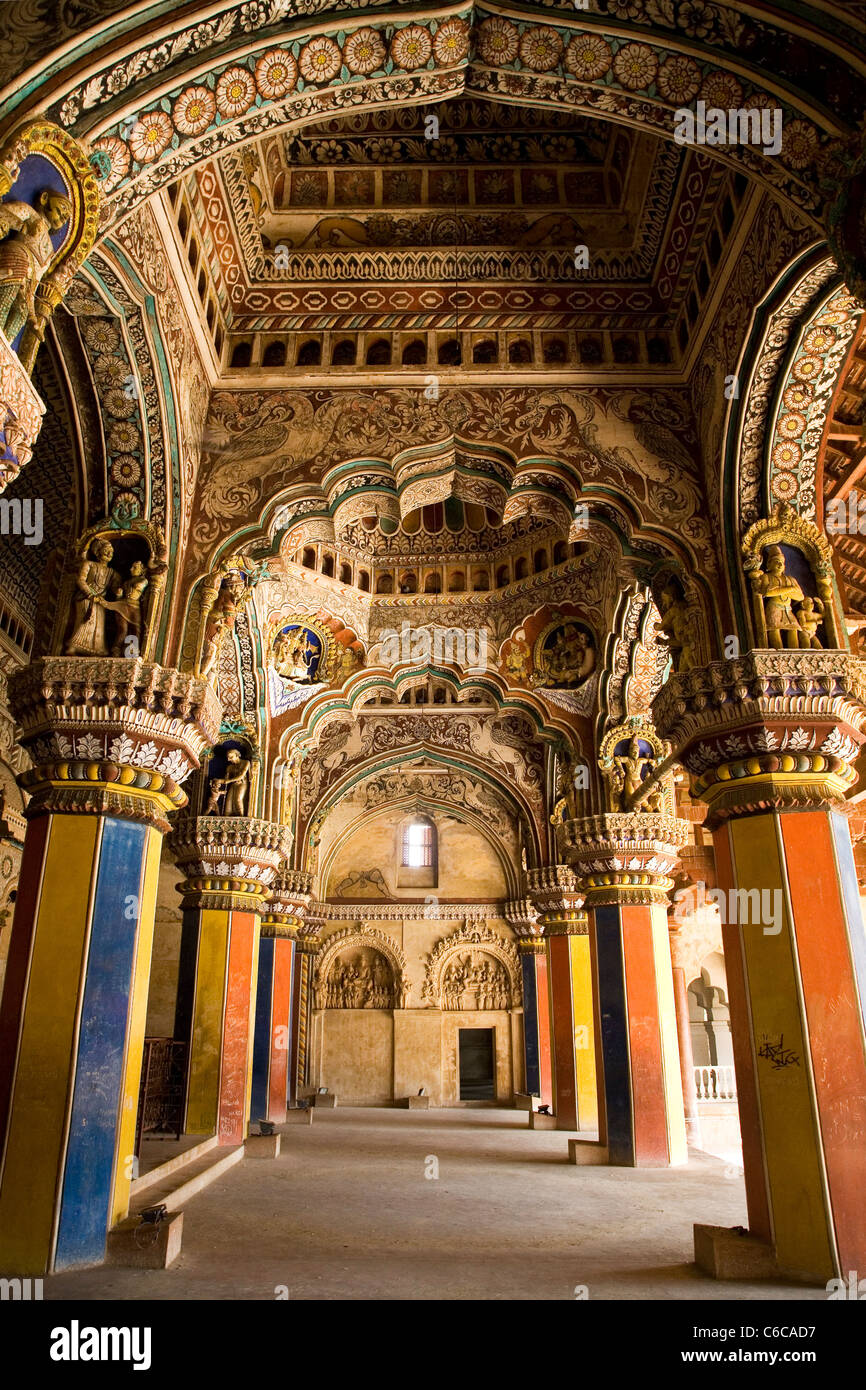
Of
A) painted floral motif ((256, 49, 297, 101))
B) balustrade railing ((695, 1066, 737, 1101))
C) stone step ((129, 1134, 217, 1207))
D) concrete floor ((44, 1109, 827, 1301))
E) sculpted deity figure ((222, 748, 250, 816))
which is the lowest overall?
concrete floor ((44, 1109, 827, 1301))

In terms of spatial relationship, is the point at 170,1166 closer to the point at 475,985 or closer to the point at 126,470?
the point at 126,470

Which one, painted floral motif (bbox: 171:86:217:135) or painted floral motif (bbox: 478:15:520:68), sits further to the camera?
painted floral motif (bbox: 478:15:520:68)

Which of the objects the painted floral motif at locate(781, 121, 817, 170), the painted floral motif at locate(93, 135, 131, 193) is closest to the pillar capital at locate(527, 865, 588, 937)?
the painted floral motif at locate(781, 121, 817, 170)

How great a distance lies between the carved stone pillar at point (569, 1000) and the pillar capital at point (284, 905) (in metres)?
4.03

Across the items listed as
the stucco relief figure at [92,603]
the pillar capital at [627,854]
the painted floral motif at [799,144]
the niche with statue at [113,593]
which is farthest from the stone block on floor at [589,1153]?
the painted floral motif at [799,144]

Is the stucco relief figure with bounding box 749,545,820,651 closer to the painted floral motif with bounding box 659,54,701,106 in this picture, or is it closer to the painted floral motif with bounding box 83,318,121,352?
the painted floral motif with bounding box 659,54,701,106

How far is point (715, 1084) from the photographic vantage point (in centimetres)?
2161

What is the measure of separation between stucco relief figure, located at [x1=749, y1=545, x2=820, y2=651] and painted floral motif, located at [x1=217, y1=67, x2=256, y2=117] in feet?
15.7

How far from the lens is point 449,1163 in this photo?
38.8ft

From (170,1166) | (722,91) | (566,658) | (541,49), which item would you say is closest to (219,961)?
(170,1166)

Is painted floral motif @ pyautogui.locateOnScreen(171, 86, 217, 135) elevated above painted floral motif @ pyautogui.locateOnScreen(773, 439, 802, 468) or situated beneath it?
elevated above

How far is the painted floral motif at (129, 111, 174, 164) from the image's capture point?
496cm

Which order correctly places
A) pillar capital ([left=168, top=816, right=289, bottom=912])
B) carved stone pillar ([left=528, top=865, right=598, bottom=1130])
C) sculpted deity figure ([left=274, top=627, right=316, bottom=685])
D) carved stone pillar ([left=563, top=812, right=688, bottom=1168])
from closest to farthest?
carved stone pillar ([left=563, top=812, right=688, bottom=1168]) < pillar capital ([left=168, top=816, right=289, bottom=912]) < sculpted deity figure ([left=274, top=627, right=316, bottom=685]) < carved stone pillar ([left=528, top=865, right=598, bottom=1130])

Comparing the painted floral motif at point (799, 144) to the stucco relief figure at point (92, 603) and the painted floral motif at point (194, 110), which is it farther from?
the stucco relief figure at point (92, 603)
